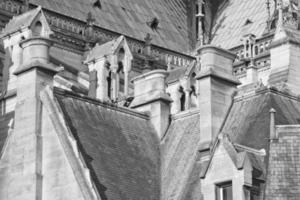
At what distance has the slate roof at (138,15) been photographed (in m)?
70.7

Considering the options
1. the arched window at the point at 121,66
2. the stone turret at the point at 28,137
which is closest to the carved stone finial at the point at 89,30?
the arched window at the point at 121,66

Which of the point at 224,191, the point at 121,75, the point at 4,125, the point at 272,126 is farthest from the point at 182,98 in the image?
the point at 224,191

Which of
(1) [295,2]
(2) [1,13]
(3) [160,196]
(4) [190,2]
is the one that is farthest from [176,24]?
(3) [160,196]

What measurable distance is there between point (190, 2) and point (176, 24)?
3267 millimetres

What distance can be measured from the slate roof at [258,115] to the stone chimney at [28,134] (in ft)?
17.1

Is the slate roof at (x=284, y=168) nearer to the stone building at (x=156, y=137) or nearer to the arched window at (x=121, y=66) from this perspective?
the stone building at (x=156, y=137)

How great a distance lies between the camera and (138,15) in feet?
250

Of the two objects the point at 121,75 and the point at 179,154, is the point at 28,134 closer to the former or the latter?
the point at 179,154

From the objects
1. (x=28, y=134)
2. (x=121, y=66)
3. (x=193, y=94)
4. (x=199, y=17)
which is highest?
(x=199, y=17)

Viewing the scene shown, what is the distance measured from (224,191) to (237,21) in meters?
49.8

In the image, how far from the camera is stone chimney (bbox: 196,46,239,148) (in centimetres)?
3369

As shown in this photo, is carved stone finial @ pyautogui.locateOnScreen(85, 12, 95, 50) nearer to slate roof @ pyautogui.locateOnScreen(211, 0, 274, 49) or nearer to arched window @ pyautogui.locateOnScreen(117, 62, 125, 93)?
arched window @ pyautogui.locateOnScreen(117, 62, 125, 93)

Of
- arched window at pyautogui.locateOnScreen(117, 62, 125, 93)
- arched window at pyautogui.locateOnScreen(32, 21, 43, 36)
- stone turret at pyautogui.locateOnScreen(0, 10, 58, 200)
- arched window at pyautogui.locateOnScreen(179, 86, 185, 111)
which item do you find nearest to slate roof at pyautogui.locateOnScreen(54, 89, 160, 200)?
Result: stone turret at pyautogui.locateOnScreen(0, 10, 58, 200)

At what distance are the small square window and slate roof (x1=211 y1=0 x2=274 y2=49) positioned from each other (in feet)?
146
